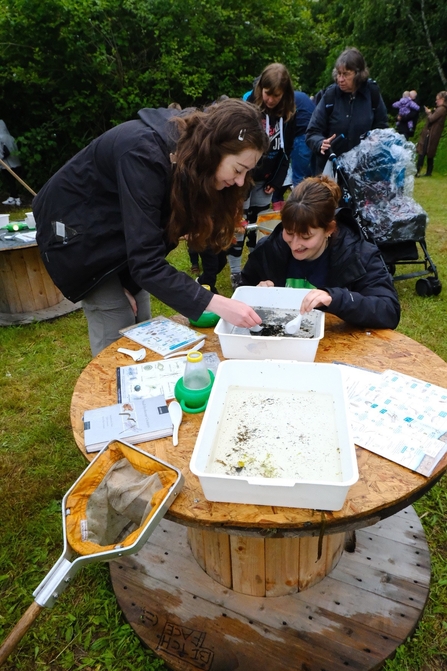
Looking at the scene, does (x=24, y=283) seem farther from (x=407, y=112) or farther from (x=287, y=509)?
(x=407, y=112)

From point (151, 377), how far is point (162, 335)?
0.33 m

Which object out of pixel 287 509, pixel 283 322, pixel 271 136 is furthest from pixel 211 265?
pixel 287 509

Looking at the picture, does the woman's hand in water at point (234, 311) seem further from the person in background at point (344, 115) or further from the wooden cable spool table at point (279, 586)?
the person in background at point (344, 115)

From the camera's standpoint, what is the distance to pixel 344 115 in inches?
163

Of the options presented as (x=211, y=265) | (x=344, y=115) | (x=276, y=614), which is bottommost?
(x=276, y=614)

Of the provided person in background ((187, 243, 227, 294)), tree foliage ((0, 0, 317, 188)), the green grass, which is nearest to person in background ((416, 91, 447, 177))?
tree foliage ((0, 0, 317, 188))

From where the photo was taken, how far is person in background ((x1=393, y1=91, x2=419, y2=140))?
953 centimetres

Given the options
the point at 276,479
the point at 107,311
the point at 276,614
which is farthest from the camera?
the point at 107,311

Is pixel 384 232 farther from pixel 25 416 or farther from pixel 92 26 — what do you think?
pixel 92 26

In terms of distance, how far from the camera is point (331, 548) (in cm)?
168

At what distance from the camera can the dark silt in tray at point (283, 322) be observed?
168 cm

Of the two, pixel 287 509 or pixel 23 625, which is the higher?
pixel 287 509

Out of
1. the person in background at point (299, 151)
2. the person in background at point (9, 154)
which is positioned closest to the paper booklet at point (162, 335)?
the person in background at point (299, 151)

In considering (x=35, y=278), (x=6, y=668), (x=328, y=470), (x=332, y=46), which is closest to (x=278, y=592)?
(x=328, y=470)
